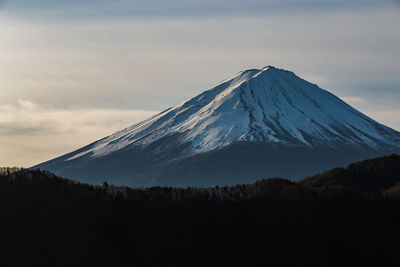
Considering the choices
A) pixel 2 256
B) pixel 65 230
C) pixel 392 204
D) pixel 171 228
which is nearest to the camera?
pixel 2 256

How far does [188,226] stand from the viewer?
292 feet

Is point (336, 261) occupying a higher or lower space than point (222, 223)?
lower

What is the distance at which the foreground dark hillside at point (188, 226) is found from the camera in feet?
265

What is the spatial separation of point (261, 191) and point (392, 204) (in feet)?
62.5

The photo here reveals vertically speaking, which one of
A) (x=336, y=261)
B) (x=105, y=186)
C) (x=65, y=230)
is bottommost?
(x=336, y=261)

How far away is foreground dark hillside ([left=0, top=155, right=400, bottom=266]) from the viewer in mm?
80625

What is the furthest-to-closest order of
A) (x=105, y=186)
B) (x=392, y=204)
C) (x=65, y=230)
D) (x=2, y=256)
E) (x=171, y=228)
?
(x=392, y=204) → (x=105, y=186) → (x=171, y=228) → (x=65, y=230) → (x=2, y=256)

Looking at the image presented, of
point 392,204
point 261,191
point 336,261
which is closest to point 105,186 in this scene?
A: point 261,191

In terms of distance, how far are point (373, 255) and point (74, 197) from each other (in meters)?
35.1

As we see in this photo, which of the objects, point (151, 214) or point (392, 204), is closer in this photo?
point (151, 214)

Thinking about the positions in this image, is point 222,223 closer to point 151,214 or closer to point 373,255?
point 151,214

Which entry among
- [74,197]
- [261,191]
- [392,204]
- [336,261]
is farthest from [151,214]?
[392,204]

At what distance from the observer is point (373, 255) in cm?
8594

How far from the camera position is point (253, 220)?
91312mm
